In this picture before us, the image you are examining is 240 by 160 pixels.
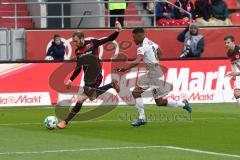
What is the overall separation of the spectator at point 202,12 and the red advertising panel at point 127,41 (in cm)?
92

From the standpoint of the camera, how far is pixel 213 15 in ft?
106

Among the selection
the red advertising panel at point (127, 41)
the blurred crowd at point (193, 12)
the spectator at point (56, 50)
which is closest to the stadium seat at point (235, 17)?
the blurred crowd at point (193, 12)

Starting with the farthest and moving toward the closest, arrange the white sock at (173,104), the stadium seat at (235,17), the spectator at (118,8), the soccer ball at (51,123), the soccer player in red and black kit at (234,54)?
1. the stadium seat at (235,17)
2. the spectator at (118,8)
3. the soccer player in red and black kit at (234,54)
4. the white sock at (173,104)
5. the soccer ball at (51,123)

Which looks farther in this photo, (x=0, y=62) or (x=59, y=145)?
(x=0, y=62)

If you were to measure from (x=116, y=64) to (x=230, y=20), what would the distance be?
7969mm

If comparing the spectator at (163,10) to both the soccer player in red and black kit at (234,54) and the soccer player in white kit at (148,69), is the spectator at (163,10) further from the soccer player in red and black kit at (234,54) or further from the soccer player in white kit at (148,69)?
the soccer player in white kit at (148,69)

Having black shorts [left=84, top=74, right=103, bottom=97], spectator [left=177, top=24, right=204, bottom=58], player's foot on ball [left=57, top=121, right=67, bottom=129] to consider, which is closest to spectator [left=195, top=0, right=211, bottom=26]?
spectator [left=177, top=24, right=204, bottom=58]

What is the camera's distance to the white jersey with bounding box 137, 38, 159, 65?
64.8 feet

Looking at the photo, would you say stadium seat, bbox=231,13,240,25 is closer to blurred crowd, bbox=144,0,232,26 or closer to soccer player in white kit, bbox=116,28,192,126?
blurred crowd, bbox=144,0,232,26

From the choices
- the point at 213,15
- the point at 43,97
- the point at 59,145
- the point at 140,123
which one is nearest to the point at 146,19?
the point at 213,15

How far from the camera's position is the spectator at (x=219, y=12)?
32219 mm

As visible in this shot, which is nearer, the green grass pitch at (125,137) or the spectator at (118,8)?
the green grass pitch at (125,137)

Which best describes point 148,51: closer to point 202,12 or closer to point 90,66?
point 90,66

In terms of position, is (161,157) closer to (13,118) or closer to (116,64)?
(13,118)
